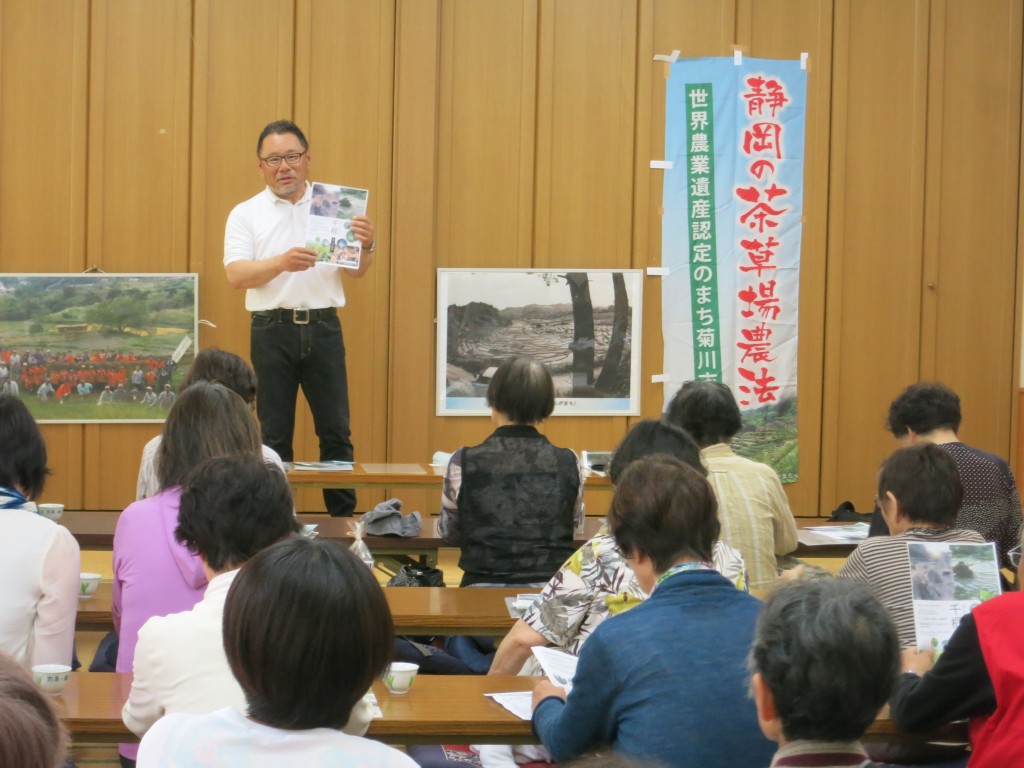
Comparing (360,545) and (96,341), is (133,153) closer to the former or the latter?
(96,341)

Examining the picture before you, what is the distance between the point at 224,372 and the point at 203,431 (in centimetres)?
105

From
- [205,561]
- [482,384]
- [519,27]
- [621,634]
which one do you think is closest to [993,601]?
[621,634]

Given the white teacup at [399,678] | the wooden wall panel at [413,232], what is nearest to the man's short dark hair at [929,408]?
the white teacup at [399,678]

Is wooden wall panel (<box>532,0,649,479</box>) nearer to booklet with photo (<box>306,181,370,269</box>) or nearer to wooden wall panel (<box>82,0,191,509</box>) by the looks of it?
booklet with photo (<box>306,181,370,269</box>)

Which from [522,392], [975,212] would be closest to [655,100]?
[975,212]

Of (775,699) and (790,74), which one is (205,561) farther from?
(790,74)

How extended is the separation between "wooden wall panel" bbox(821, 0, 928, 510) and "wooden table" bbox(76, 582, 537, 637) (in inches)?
181

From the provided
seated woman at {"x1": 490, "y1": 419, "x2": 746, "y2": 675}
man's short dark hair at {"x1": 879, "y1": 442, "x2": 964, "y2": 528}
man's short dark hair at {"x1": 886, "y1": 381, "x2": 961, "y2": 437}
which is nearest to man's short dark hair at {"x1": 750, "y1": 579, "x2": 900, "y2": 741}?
seated woman at {"x1": 490, "y1": 419, "x2": 746, "y2": 675}

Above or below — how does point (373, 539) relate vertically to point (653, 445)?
below

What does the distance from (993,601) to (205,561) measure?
5.09 feet

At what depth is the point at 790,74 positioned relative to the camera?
7.62m

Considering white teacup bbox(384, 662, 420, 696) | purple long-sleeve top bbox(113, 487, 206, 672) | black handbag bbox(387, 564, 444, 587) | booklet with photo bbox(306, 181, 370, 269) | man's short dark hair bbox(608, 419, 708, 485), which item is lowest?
black handbag bbox(387, 564, 444, 587)

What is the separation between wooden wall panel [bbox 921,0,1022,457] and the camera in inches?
305

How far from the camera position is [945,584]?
263 cm
